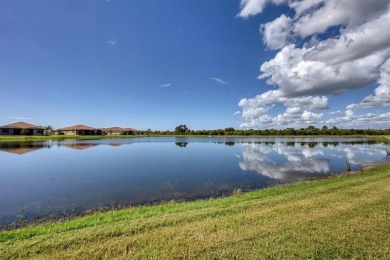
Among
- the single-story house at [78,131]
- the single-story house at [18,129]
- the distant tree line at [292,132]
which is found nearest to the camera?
the single-story house at [18,129]

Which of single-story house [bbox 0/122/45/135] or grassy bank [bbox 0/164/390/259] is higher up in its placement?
single-story house [bbox 0/122/45/135]

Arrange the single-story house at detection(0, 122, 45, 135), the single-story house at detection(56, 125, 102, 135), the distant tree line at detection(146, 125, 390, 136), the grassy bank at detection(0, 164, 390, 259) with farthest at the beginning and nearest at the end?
the distant tree line at detection(146, 125, 390, 136) → the single-story house at detection(56, 125, 102, 135) → the single-story house at detection(0, 122, 45, 135) → the grassy bank at detection(0, 164, 390, 259)

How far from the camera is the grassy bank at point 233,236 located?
4.79 meters

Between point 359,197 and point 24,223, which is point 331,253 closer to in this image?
point 359,197

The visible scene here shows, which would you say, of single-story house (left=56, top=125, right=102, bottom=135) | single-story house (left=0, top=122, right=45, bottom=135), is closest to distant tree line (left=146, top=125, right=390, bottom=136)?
single-story house (left=56, top=125, right=102, bottom=135)

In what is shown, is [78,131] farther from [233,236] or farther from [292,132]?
[292,132]

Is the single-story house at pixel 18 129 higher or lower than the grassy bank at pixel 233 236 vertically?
higher

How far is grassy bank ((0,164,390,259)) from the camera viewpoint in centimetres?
479

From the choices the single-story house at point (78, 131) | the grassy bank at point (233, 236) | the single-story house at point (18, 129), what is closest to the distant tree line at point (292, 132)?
the single-story house at point (78, 131)

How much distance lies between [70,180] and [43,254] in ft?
41.3

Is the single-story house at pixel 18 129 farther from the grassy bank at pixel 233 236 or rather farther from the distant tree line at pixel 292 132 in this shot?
the grassy bank at pixel 233 236

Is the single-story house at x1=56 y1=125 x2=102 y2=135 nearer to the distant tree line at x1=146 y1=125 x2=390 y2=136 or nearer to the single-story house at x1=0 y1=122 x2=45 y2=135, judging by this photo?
the single-story house at x1=0 y1=122 x2=45 y2=135

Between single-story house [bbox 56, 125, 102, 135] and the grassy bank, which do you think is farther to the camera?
single-story house [bbox 56, 125, 102, 135]

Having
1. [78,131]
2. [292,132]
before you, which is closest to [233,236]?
[78,131]
